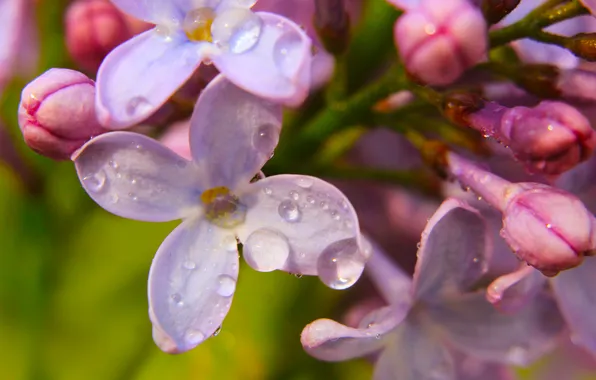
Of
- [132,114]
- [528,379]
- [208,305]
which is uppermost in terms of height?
[132,114]

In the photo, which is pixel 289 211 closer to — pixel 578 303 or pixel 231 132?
pixel 231 132

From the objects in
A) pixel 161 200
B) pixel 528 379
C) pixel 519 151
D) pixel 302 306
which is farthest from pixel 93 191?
pixel 528 379

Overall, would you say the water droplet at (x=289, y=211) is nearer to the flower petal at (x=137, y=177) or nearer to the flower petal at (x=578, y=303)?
the flower petal at (x=137, y=177)

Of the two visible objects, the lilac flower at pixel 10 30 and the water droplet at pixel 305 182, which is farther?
the lilac flower at pixel 10 30

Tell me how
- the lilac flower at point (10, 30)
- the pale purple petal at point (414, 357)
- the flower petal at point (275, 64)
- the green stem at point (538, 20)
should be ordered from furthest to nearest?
the lilac flower at point (10, 30) → the pale purple petal at point (414, 357) → the green stem at point (538, 20) → the flower petal at point (275, 64)

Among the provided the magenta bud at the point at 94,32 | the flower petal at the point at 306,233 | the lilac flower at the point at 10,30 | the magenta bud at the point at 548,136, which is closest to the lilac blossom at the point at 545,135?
the magenta bud at the point at 548,136

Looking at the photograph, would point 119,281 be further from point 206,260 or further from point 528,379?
point 528,379

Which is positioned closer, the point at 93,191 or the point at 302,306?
the point at 93,191

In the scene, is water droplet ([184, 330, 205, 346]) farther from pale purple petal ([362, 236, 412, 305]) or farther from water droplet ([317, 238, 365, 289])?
pale purple petal ([362, 236, 412, 305])
